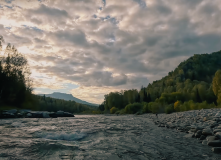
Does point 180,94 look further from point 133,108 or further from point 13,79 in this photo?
point 13,79

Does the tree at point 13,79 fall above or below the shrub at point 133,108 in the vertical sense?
above

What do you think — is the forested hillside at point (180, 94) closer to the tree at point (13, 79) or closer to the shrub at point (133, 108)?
the shrub at point (133, 108)

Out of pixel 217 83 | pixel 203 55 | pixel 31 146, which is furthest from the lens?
pixel 203 55

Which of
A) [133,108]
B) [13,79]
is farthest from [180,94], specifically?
[13,79]

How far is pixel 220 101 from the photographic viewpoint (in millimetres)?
33625

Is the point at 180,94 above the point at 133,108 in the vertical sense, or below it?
above

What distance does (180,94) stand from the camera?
6675cm

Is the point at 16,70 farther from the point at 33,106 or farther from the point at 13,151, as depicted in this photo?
the point at 13,151

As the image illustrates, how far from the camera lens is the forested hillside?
54.3 meters

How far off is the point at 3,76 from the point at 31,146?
31.6 m

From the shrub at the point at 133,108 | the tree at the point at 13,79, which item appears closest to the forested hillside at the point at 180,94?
the shrub at the point at 133,108

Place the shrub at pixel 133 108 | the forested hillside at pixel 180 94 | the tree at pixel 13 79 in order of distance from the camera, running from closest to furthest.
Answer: the tree at pixel 13 79 → the forested hillside at pixel 180 94 → the shrub at pixel 133 108

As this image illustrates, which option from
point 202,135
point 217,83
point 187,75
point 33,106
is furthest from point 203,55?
point 202,135

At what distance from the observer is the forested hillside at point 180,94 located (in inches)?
2137
